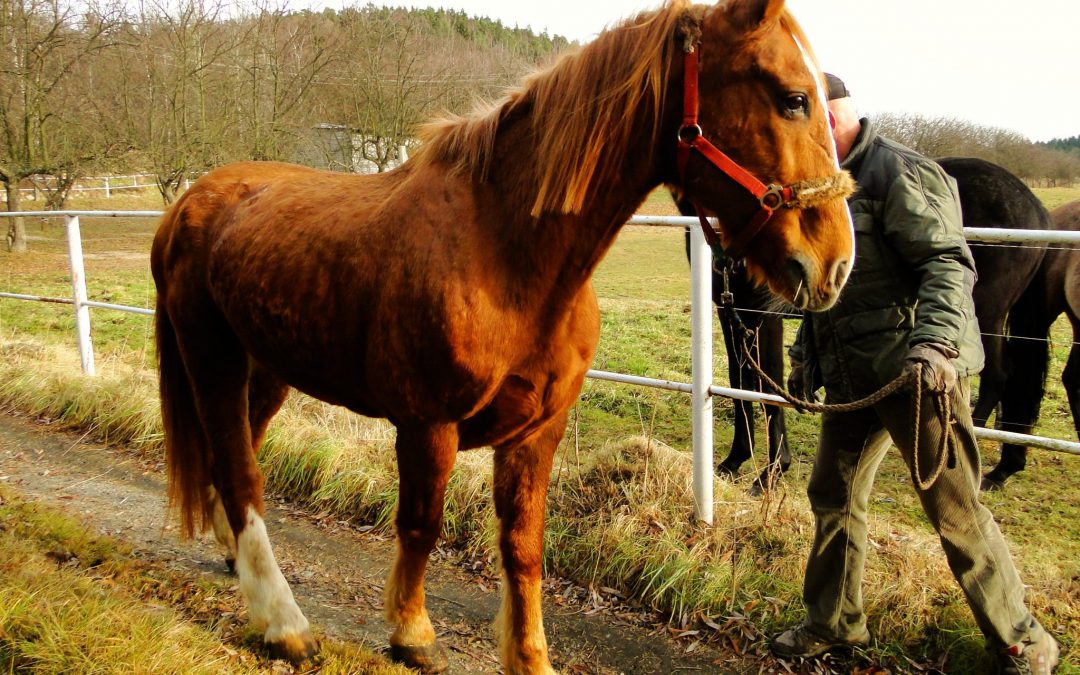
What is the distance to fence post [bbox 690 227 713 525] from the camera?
3.44 metres

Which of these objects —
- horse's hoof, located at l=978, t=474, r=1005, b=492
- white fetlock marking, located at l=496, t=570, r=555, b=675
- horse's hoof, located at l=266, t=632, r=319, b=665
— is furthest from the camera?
horse's hoof, located at l=978, t=474, r=1005, b=492

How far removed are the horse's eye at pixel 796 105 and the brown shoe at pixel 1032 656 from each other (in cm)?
185

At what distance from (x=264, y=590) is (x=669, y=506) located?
184 cm

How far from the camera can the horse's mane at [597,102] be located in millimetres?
1947

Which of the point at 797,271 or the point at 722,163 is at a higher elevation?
the point at 722,163

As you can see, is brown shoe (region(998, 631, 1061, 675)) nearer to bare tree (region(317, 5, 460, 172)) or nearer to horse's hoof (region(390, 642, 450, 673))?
horse's hoof (region(390, 642, 450, 673))

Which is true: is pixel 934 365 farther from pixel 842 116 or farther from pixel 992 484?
pixel 992 484

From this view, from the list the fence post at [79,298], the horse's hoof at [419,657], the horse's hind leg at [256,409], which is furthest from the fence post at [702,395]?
the fence post at [79,298]

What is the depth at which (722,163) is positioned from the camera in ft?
6.17

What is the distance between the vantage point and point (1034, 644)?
93.4 inches

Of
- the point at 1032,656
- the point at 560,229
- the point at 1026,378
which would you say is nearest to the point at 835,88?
the point at 560,229

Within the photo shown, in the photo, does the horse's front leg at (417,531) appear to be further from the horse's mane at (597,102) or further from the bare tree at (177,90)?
the bare tree at (177,90)

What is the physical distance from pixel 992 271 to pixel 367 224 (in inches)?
185

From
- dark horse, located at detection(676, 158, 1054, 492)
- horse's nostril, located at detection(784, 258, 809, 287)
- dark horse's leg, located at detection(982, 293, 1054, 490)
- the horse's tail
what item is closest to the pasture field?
dark horse's leg, located at detection(982, 293, 1054, 490)
